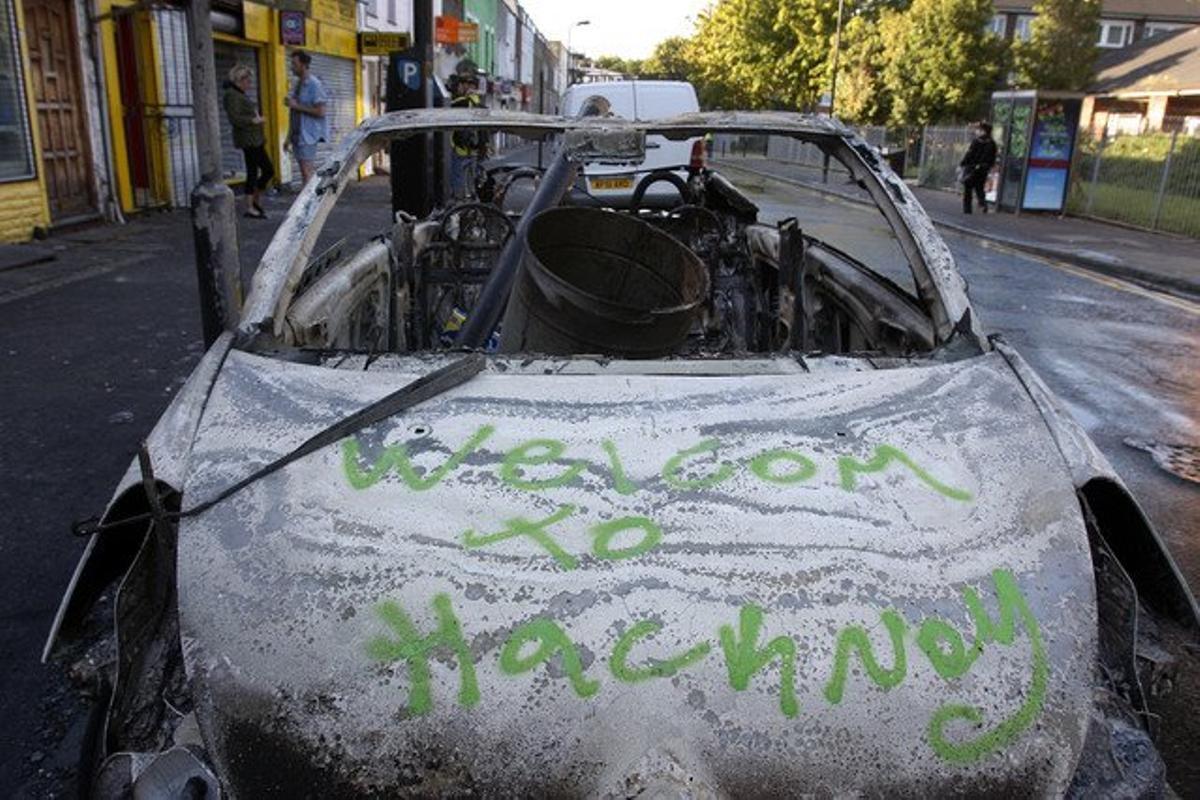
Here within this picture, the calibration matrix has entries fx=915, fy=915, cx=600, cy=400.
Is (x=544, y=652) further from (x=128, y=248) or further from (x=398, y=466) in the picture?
(x=128, y=248)

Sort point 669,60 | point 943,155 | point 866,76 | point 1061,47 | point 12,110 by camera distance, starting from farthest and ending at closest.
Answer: point 669,60
point 866,76
point 1061,47
point 943,155
point 12,110

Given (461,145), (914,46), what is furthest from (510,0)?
(461,145)

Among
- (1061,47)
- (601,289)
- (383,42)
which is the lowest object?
(601,289)

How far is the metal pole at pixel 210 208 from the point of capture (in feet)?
13.9

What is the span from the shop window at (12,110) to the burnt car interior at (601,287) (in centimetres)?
759

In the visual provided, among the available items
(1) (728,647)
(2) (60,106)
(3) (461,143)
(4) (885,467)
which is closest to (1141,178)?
(3) (461,143)

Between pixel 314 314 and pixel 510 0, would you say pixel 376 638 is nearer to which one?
pixel 314 314

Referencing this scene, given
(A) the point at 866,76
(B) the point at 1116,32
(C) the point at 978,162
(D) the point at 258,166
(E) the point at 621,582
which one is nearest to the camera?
(E) the point at 621,582

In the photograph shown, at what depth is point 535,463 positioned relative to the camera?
6.16 ft

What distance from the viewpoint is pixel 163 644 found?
1.74 meters

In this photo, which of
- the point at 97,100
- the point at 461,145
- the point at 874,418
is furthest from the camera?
the point at 461,145

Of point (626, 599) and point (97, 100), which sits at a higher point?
point (97, 100)

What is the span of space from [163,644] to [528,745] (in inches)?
30.7

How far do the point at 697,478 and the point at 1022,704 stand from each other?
27.4 inches
